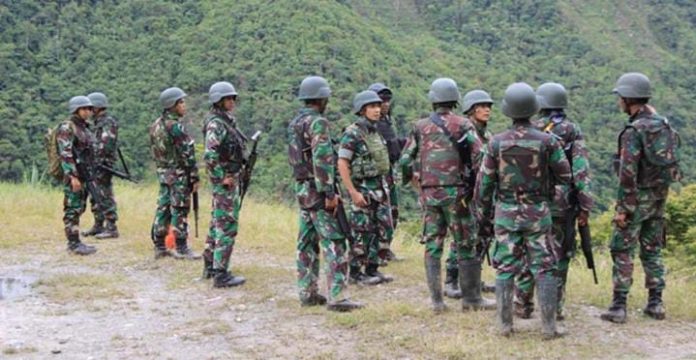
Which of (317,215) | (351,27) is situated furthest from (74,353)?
(351,27)

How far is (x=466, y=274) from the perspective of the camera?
20.4 ft

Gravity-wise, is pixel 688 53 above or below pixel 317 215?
above

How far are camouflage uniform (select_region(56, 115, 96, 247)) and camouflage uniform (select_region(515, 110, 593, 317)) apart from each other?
5.59m

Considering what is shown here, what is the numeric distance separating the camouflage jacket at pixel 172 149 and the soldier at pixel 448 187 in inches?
132

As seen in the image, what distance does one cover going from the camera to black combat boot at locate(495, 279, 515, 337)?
5.45 meters

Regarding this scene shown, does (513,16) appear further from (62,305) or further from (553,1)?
(62,305)

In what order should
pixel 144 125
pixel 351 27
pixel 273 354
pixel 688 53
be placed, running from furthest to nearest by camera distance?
pixel 688 53, pixel 351 27, pixel 144 125, pixel 273 354

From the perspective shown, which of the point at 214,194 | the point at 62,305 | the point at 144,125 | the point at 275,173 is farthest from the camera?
the point at 144,125

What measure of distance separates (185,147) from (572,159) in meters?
4.56

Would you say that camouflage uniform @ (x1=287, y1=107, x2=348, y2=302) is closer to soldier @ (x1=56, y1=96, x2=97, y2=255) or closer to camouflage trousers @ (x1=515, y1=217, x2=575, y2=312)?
camouflage trousers @ (x1=515, y1=217, x2=575, y2=312)

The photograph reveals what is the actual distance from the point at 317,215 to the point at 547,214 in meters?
1.93

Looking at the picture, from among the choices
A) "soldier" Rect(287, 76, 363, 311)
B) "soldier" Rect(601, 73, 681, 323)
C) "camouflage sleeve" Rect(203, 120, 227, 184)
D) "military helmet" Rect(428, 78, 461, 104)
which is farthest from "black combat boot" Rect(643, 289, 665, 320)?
"camouflage sleeve" Rect(203, 120, 227, 184)

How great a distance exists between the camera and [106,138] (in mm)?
10508

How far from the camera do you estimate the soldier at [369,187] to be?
7.04 m
